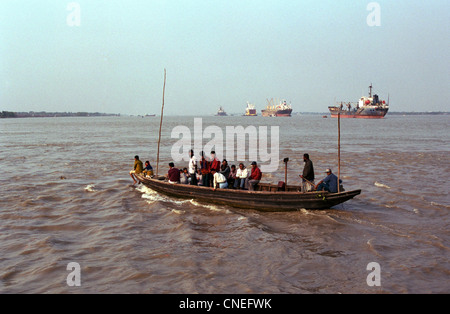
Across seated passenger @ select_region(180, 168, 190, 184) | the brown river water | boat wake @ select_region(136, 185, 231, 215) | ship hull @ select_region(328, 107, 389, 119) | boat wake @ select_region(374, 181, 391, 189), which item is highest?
ship hull @ select_region(328, 107, 389, 119)

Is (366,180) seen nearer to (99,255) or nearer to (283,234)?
(283,234)

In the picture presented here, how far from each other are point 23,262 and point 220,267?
4897 mm

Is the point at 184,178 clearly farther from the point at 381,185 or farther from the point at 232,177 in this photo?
the point at 381,185

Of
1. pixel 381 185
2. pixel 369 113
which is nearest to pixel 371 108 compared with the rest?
pixel 369 113

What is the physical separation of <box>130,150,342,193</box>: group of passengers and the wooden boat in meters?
0.30

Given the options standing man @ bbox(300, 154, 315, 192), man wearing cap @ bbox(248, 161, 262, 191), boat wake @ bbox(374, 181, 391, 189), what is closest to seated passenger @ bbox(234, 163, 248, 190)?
man wearing cap @ bbox(248, 161, 262, 191)

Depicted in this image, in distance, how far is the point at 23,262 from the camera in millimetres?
8961

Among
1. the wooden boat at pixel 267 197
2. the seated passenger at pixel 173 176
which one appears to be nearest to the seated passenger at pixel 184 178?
the seated passenger at pixel 173 176

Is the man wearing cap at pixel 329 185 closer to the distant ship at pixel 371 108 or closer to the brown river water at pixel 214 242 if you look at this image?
the brown river water at pixel 214 242

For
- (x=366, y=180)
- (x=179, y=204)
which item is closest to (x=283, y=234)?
(x=179, y=204)

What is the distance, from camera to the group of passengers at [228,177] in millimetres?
12506

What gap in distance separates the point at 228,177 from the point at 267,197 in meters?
2.06

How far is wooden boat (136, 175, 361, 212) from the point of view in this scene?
12.3 meters

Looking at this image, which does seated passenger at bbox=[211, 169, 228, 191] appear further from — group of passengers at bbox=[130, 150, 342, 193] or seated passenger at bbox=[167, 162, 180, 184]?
seated passenger at bbox=[167, 162, 180, 184]
